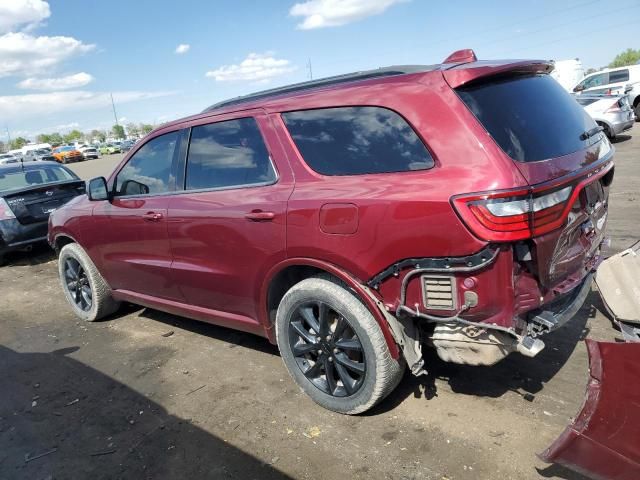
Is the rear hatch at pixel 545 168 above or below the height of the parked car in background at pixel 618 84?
below

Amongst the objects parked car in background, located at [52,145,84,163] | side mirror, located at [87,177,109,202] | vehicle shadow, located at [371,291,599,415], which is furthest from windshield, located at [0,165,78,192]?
parked car in background, located at [52,145,84,163]

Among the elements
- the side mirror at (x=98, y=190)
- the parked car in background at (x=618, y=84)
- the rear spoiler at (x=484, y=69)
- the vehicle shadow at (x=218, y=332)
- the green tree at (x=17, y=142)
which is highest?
the green tree at (x=17, y=142)

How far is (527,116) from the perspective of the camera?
2.67 meters

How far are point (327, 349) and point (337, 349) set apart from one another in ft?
0.23

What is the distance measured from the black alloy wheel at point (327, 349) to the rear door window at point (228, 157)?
34.5 inches

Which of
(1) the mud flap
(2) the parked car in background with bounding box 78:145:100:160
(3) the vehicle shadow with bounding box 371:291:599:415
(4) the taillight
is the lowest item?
(3) the vehicle shadow with bounding box 371:291:599:415

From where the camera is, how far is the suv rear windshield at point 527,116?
2.49 m

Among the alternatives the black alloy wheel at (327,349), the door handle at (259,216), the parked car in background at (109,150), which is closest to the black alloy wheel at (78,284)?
the door handle at (259,216)

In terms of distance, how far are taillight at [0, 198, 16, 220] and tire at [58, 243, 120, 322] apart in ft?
9.70

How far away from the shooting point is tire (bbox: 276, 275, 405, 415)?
2803 mm

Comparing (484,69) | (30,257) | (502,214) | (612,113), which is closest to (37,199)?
(30,257)

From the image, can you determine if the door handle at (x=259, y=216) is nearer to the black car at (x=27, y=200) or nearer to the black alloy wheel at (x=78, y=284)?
the black alloy wheel at (x=78, y=284)

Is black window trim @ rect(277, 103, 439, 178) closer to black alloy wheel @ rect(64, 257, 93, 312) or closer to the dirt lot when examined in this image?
the dirt lot

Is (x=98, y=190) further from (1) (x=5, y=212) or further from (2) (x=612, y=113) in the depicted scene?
(2) (x=612, y=113)
